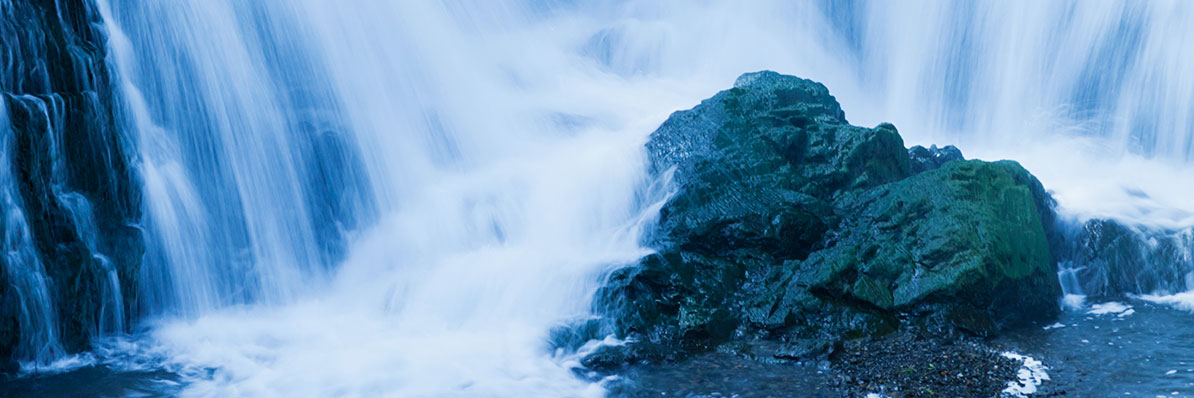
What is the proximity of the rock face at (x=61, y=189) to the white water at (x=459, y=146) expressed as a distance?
621mm

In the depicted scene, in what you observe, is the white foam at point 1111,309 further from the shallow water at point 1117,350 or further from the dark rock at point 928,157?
the dark rock at point 928,157

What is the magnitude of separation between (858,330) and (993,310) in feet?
5.09

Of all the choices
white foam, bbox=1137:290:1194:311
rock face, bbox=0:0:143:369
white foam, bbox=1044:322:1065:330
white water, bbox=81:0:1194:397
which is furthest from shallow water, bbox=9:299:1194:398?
white foam, bbox=1137:290:1194:311

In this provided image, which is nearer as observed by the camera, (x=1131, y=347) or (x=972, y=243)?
(x=1131, y=347)

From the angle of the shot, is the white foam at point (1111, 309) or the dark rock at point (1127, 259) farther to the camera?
the dark rock at point (1127, 259)

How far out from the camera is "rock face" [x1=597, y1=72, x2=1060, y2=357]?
352 inches

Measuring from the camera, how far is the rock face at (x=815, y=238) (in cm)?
895

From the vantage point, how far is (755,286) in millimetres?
9602

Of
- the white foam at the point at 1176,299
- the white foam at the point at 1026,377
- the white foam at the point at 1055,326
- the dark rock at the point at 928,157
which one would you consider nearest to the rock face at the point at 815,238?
the dark rock at the point at 928,157

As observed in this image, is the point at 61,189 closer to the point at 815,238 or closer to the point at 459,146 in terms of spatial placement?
the point at 459,146

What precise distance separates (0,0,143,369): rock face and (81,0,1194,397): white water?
621 mm

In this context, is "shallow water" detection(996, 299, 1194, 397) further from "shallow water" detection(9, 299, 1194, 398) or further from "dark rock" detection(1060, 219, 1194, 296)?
"dark rock" detection(1060, 219, 1194, 296)

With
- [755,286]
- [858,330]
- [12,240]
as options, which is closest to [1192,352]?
[858,330]

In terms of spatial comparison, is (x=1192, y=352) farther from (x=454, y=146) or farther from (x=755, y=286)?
(x=454, y=146)
